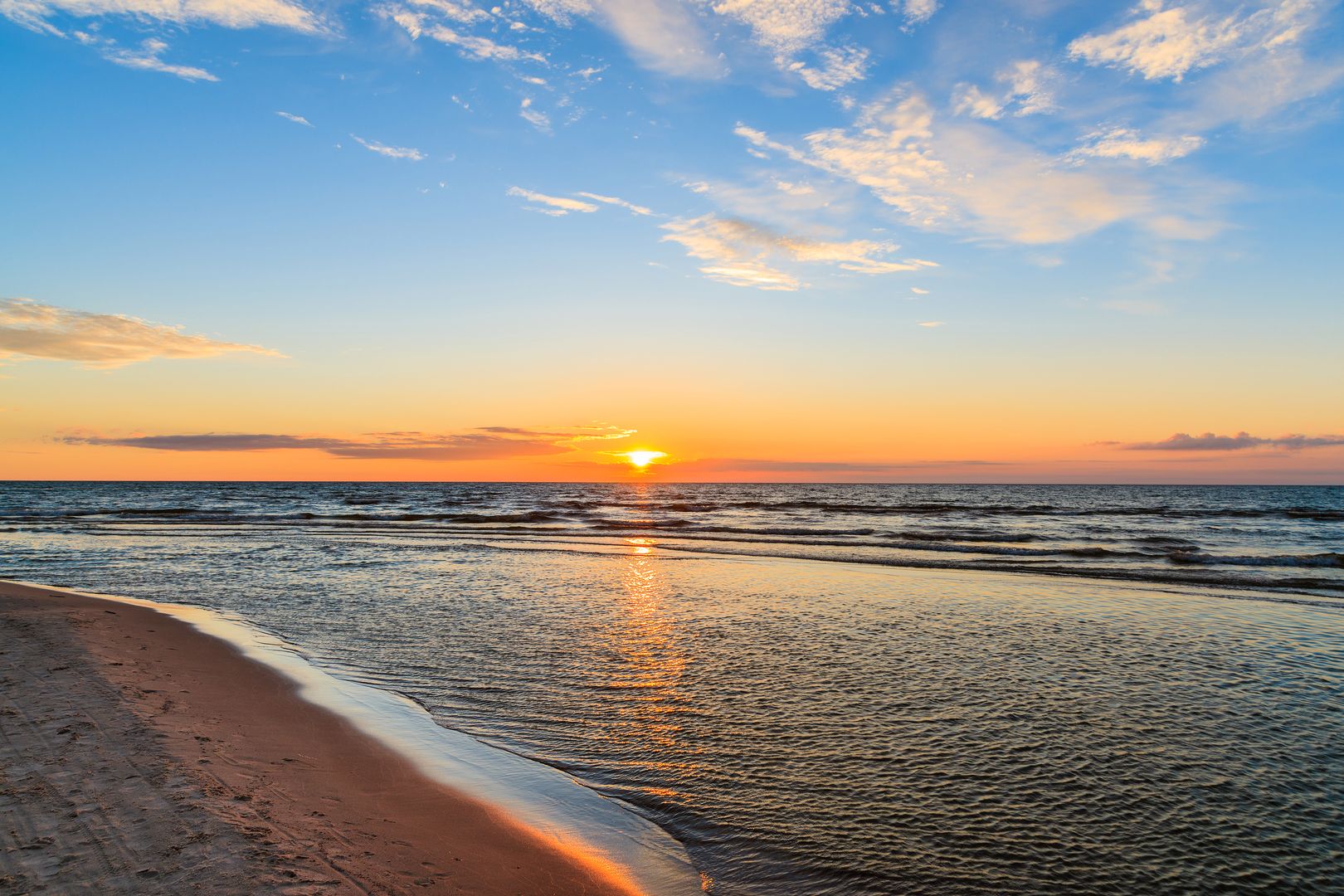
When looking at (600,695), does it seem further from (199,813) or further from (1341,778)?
(1341,778)

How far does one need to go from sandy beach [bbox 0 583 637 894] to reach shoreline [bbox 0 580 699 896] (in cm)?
2

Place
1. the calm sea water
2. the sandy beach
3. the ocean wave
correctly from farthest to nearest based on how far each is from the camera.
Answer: the ocean wave → the calm sea water → the sandy beach

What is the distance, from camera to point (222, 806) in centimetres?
603

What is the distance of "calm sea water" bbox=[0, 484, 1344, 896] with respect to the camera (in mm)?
6160

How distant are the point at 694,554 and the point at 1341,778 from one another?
995 inches

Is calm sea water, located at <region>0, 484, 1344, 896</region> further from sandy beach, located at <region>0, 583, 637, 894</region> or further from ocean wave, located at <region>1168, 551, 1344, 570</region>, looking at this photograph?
sandy beach, located at <region>0, 583, 637, 894</region>

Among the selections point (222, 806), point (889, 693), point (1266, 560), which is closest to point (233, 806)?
point (222, 806)

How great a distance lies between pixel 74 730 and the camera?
7613mm

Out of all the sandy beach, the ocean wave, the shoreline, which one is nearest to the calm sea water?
the ocean wave

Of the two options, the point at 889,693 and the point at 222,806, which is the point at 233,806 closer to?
the point at 222,806

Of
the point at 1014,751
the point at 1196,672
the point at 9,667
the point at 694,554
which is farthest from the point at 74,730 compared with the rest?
the point at 694,554

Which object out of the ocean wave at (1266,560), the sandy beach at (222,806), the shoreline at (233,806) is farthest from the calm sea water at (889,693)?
the sandy beach at (222,806)

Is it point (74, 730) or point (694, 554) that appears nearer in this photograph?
point (74, 730)

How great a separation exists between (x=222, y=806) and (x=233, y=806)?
80mm
